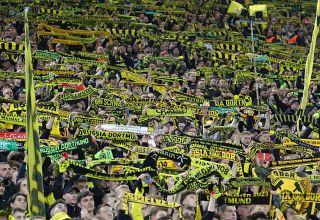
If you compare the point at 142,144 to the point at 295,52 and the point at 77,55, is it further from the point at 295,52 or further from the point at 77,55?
the point at 295,52

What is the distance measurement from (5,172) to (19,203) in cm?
110

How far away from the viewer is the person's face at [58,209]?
10984 millimetres

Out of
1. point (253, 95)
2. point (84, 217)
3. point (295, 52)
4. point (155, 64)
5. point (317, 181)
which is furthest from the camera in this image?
point (295, 52)

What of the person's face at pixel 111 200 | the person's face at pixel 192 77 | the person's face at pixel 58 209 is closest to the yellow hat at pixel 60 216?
the person's face at pixel 58 209

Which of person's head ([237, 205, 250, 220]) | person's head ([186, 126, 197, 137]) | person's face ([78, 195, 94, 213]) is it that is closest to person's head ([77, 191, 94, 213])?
person's face ([78, 195, 94, 213])

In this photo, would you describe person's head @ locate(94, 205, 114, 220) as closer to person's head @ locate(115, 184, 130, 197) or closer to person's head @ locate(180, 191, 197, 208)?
person's head @ locate(115, 184, 130, 197)

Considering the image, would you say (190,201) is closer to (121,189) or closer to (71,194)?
(121,189)

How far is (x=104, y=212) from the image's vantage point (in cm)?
1073

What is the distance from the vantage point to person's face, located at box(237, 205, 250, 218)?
38.4ft

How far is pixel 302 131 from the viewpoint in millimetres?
17328

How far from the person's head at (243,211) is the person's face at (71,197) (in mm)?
1924

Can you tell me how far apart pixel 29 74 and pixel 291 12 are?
835 inches

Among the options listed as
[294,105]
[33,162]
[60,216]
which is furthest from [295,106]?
[60,216]

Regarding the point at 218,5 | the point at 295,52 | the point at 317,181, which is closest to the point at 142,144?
the point at 317,181
